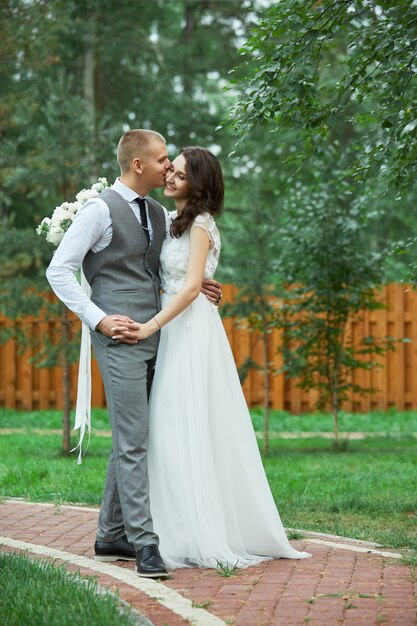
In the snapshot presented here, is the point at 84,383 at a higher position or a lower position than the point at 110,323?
lower

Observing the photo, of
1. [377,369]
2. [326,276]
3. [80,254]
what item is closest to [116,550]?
[80,254]

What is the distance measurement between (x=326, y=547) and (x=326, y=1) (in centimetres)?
328

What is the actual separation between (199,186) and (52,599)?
8.17 ft

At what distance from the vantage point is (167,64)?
26.0m

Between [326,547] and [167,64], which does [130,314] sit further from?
[167,64]

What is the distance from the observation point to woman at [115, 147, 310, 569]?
6.11 m

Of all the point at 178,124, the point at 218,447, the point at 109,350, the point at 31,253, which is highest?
the point at 178,124

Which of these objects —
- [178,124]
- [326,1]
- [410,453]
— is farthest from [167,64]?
[326,1]

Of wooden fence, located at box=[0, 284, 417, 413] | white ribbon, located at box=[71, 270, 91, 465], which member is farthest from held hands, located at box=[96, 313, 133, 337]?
wooden fence, located at box=[0, 284, 417, 413]

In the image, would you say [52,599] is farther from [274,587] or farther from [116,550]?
[116,550]

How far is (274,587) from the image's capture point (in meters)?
5.54

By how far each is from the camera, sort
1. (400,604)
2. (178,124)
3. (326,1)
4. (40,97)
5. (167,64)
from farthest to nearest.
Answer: (167,64) < (178,124) < (40,97) < (326,1) < (400,604)

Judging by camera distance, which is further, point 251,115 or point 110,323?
point 251,115

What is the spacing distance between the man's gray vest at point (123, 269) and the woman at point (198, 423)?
13 cm
